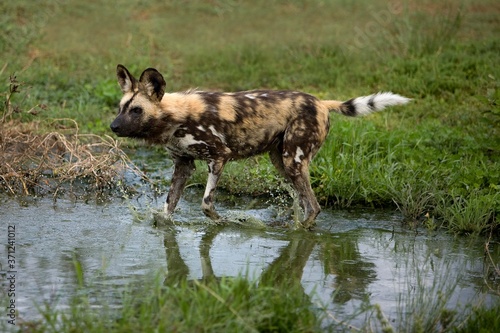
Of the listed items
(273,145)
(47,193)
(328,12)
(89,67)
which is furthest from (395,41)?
(47,193)

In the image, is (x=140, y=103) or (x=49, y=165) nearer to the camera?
(x=140, y=103)

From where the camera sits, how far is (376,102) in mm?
5887

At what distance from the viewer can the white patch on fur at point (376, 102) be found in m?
5.87

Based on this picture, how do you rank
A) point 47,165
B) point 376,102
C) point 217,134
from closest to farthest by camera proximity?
point 217,134, point 376,102, point 47,165

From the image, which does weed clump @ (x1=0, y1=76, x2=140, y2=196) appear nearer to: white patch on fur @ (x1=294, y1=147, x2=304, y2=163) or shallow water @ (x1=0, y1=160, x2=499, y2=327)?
shallow water @ (x1=0, y1=160, x2=499, y2=327)

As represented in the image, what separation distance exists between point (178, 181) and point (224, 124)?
0.51 m

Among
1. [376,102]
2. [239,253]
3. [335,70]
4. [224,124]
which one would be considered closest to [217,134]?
[224,124]

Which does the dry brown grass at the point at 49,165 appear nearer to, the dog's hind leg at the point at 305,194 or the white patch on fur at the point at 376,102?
the dog's hind leg at the point at 305,194

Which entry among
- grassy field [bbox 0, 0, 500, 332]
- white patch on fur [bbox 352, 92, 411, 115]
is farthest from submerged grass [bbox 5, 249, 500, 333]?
white patch on fur [bbox 352, 92, 411, 115]

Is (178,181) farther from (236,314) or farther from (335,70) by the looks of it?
(335,70)

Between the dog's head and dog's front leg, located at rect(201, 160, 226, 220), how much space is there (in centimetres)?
46

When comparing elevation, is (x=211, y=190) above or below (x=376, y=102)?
below

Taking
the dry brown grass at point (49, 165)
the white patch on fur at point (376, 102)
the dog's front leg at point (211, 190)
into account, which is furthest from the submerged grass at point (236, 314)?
the dry brown grass at point (49, 165)

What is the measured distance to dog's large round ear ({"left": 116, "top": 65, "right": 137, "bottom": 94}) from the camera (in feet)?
18.0
